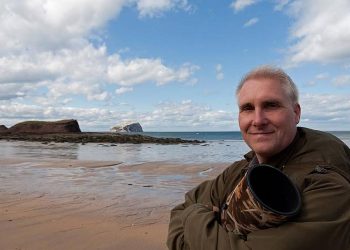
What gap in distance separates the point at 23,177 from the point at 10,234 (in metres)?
7.45

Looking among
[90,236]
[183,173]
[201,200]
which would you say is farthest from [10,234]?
[183,173]

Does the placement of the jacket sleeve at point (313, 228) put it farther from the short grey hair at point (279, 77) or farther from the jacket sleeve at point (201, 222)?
the short grey hair at point (279, 77)

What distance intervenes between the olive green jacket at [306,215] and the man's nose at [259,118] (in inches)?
6.7

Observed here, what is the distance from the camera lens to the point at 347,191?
1.60 meters

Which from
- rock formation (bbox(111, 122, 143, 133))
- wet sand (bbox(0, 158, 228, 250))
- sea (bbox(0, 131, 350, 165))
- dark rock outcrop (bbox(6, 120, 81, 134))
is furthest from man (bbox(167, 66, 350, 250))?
rock formation (bbox(111, 122, 143, 133))

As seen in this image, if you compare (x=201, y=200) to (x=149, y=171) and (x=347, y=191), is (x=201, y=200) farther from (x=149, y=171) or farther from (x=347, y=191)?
(x=149, y=171)

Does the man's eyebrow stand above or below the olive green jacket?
above

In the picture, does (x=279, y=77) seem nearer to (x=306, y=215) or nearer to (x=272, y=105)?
(x=272, y=105)

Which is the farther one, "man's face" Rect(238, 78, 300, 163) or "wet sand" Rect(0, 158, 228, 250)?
"wet sand" Rect(0, 158, 228, 250)

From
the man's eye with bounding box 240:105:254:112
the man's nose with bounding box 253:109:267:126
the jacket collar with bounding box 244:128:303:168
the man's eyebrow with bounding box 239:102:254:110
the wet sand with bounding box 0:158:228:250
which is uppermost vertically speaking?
the man's eyebrow with bounding box 239:102:254:110

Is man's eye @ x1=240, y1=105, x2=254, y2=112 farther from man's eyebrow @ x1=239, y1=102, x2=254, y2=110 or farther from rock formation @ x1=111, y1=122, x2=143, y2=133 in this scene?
rock formation @ x1=111, y1=122, x2=143, y2=133

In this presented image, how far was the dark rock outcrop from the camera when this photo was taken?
221 ft

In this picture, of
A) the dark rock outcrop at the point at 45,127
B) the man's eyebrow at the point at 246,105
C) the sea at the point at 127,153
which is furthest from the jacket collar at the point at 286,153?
the dark rock outcrop at the point at 45,127

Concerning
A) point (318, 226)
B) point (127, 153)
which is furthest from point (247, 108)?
point (127, 153)
